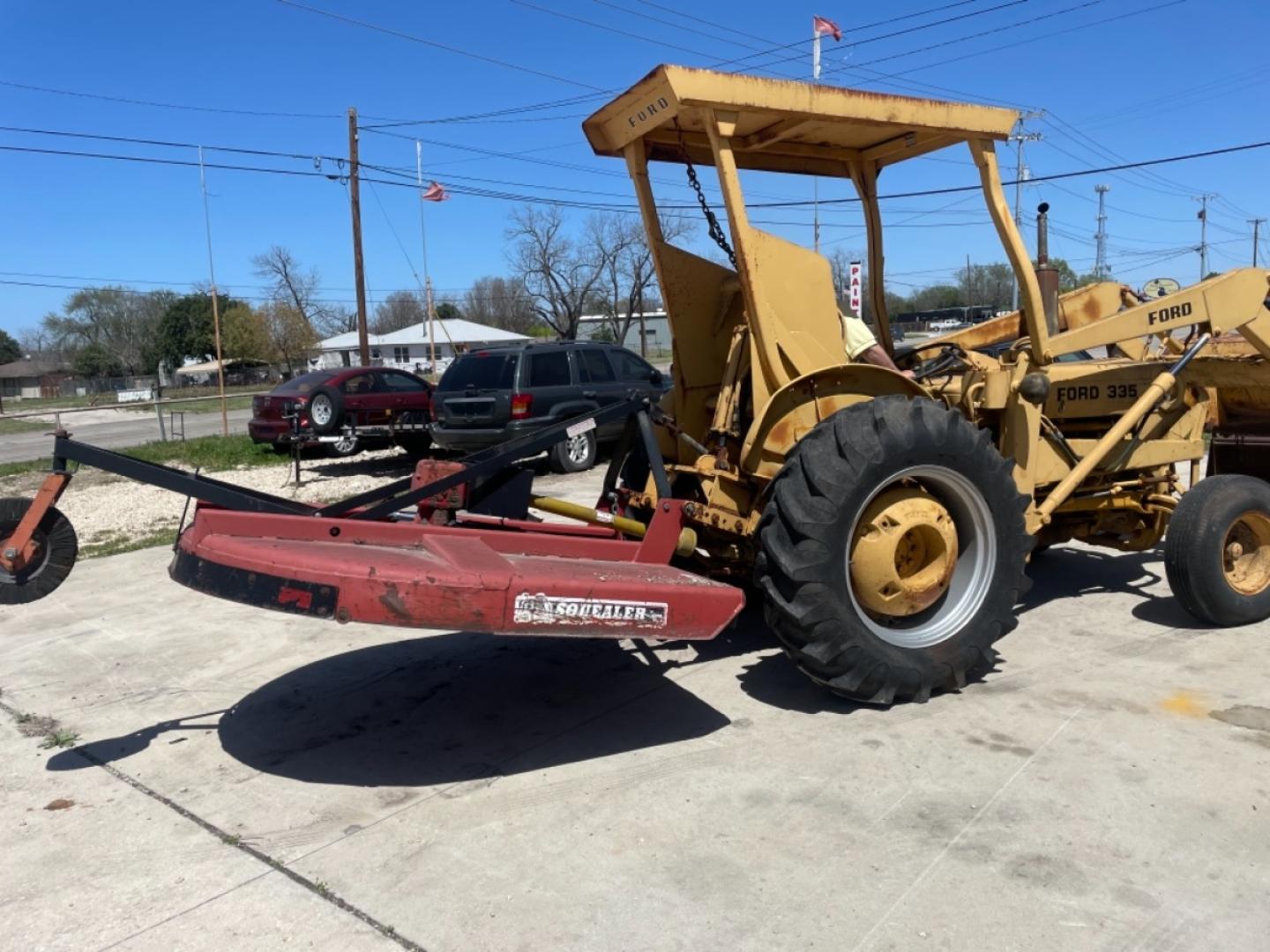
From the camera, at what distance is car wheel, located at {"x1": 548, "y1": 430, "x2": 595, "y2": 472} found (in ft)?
42.2

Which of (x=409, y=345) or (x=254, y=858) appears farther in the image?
(x=409, y=345)

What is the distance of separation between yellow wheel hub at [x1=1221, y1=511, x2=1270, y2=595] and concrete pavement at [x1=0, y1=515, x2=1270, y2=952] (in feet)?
0.96

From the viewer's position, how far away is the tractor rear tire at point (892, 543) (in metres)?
4.02

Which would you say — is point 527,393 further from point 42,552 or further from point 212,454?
point 42,552

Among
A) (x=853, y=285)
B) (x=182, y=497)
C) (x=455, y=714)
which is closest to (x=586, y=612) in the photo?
(x=455, y=714)

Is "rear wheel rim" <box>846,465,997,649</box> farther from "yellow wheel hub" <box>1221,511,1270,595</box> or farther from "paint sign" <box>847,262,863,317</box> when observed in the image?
"paint sign" <box>847,262,863,317</box>

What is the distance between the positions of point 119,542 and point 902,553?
24.4 ft

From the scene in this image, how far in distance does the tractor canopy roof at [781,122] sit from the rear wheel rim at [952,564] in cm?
172

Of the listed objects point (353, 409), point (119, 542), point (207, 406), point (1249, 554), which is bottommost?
point (119, 542)

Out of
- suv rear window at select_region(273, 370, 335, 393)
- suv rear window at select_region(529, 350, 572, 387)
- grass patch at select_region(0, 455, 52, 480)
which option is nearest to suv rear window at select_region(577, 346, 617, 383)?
suv rear window at select_region(529, 350, 572, 387)

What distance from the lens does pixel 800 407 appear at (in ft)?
14.7

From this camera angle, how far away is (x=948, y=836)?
3.26 meters

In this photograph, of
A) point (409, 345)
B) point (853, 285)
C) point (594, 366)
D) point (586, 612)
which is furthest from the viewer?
point (409, 345)

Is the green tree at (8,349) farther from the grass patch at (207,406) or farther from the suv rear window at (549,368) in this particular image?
the suv rear window at (549,368)
